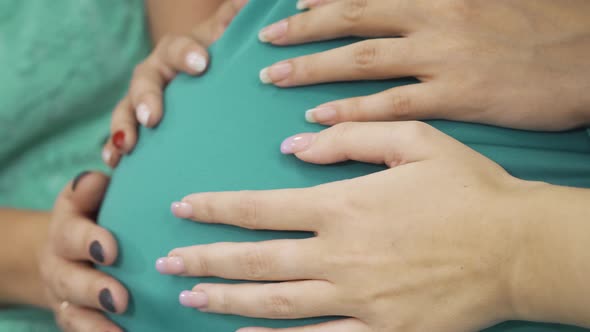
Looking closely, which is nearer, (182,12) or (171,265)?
(171,265)

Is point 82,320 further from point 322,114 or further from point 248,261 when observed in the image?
point 322,114

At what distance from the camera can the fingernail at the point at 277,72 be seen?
0.63 meters

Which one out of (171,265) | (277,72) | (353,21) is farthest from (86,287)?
(353,21)

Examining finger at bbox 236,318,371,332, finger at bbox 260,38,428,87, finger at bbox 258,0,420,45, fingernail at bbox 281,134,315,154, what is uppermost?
finger at bbox 258,0,420,45

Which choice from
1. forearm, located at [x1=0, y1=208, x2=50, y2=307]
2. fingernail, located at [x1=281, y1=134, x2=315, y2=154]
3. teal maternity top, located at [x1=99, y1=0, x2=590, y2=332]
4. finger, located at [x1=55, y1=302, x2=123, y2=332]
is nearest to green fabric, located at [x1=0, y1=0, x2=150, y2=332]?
forearm, located at [x1=0, y1=208, x2=50, y2=307]

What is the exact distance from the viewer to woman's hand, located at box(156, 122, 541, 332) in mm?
512

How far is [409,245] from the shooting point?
20.7 inches

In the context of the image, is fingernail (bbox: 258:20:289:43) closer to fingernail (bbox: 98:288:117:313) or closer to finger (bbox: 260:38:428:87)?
finger (bbox: 260:38:428:87)

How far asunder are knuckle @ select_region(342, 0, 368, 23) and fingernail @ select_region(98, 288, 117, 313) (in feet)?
1.49

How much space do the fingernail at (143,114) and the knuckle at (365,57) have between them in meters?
0.30

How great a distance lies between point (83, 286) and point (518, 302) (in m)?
0.55

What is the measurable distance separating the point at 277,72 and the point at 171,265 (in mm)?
260

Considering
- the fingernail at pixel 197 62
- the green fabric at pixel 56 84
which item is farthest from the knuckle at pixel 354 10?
the green fabric at pixel 56 84

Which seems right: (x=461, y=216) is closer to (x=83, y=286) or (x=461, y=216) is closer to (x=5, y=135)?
(x=83, y=286)
